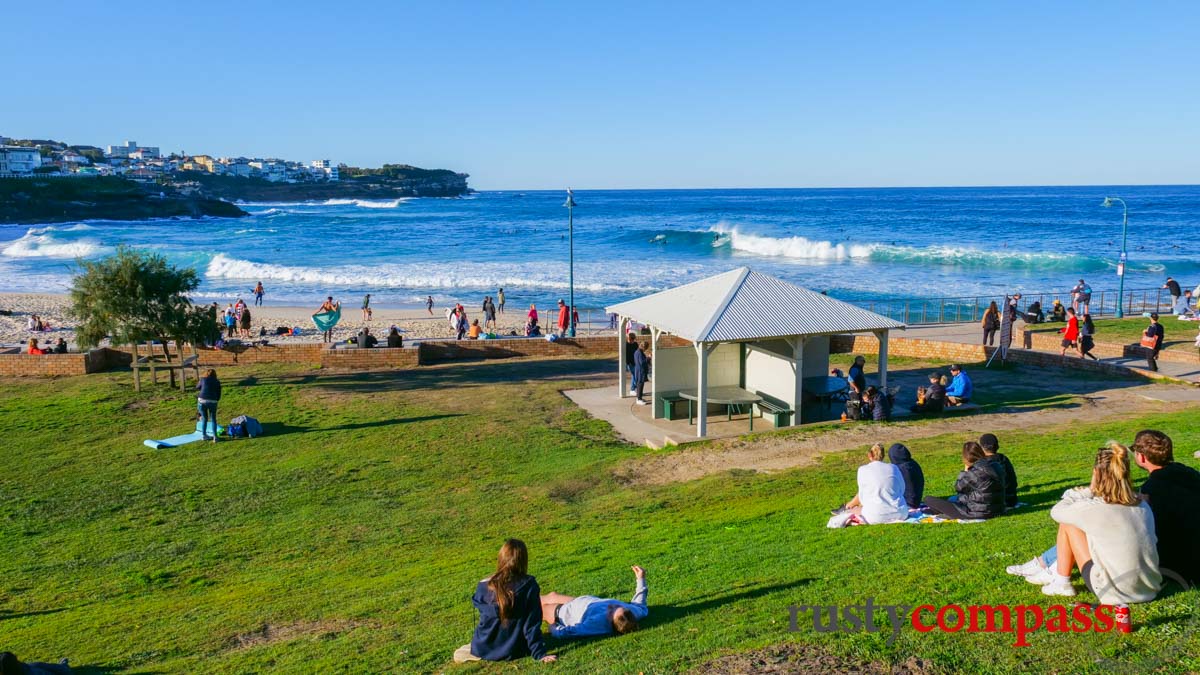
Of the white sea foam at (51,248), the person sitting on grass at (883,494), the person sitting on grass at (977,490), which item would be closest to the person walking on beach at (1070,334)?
the person sitting on grass at (977,490)

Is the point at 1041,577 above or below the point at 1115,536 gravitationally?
below

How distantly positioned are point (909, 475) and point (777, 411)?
20.2 feet

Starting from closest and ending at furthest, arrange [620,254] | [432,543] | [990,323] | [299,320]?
[432,543], [990,323], [299,320], [620,254]

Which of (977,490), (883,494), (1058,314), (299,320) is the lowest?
(299,320)

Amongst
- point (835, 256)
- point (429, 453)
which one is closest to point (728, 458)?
point (429, 453)

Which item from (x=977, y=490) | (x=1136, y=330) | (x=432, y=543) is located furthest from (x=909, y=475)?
(x=1136, y=330)

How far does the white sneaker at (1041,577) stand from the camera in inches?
215

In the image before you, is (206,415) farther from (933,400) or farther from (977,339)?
(977,339)

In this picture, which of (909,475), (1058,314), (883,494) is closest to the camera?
(883,494)

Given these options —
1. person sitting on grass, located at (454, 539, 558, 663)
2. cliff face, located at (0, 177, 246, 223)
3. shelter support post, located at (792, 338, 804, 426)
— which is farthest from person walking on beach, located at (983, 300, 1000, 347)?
cliff face, located at (0, 177, 246, 223)

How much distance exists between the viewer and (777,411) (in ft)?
46.4

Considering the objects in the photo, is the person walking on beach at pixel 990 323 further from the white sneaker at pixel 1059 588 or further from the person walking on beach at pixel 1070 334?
the white sneaker at pixel 1059 588

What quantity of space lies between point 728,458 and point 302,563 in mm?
6107

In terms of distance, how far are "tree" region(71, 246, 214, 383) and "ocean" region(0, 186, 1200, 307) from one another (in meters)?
8.52
